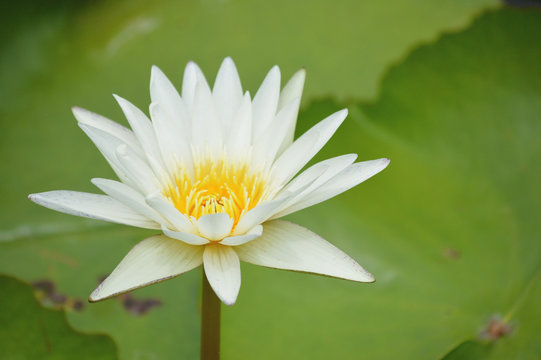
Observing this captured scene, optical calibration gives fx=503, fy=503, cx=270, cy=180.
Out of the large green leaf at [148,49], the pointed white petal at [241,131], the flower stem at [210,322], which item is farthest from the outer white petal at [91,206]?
the large green leaf at [148,49]

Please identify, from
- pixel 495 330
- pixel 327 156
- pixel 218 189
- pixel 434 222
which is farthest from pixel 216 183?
pixel 495 330

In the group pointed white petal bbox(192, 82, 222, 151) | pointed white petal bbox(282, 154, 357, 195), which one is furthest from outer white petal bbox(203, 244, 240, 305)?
pointed white petal bbox(192, 82, 222, 151)

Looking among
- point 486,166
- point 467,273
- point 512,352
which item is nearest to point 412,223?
point 467,273

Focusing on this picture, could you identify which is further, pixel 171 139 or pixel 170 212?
pixel 171 139

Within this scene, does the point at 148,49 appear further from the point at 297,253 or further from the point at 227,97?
the point at 297,253

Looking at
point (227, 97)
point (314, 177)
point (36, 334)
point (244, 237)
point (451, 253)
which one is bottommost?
point (36, 334)

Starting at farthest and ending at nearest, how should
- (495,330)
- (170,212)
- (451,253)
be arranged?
(451,253) → (495,330) → (170,212)

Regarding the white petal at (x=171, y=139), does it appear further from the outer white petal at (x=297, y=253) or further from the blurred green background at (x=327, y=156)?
the blurred green background at (x=327, y=156)

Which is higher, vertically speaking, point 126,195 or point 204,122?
point 204,122
